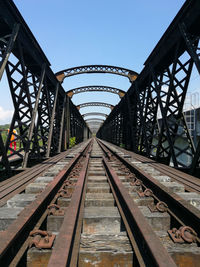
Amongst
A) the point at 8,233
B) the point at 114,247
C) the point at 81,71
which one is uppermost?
the point at 81,71

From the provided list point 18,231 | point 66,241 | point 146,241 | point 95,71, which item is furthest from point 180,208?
point 95,71

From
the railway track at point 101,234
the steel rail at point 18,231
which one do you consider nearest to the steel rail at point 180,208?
the railway track at point 101,234

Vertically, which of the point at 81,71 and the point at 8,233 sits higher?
the point at 81,71

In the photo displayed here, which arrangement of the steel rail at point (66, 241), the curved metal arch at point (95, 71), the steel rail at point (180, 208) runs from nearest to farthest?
the steel rail at point (66, 241) → the steel rail at point (180, 208) → the curved metal arch at point (95, 71)

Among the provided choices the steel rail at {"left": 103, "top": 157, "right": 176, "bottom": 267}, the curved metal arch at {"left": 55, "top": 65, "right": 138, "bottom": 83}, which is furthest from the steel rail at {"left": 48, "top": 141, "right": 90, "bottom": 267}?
the curved metal arch at {"left": 55, "top": 65, "right": 138, "bottom": 83}

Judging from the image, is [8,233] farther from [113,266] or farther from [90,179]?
[90,179]

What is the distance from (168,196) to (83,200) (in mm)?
1373

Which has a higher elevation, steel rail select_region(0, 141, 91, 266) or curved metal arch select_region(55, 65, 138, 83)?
curved metal arch select_region(55, 65, 138, 83)

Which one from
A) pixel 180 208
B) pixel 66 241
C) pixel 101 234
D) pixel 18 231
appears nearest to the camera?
pixel 66 241

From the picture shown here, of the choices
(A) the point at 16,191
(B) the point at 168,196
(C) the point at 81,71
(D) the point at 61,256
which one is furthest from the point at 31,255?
(C) the point at 81,71

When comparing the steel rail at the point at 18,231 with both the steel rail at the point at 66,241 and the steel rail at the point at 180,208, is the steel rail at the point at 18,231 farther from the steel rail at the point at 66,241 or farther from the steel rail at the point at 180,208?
the steel rail at the point at 180,208

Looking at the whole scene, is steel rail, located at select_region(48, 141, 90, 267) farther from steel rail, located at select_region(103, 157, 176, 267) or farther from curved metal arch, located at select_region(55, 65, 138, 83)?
curved metal arch, located at select_region(55, 65, 138, 83)

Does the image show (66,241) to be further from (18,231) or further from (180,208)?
(180,208)

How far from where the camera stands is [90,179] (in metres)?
4.43
